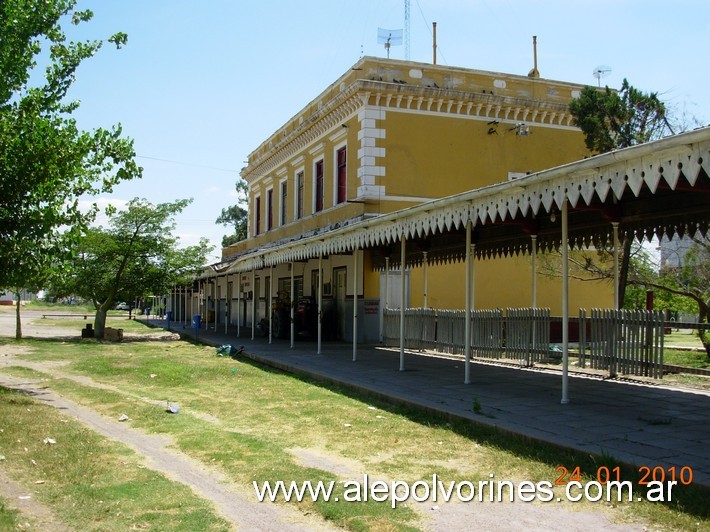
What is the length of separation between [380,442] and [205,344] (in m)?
16.8

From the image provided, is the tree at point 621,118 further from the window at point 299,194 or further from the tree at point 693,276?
the window at point 299,194

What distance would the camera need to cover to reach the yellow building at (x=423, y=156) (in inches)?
830

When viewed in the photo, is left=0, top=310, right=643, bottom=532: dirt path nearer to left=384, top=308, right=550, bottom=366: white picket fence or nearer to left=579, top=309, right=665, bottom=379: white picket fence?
left=579, top=309, right=665, bottom=379: white picket fence

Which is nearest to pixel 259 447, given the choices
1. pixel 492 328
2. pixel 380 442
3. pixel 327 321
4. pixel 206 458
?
pixel 206 458

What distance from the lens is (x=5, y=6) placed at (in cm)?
1027

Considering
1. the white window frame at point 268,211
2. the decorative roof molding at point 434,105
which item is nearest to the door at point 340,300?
→ the decorative roof molding at point 434,105

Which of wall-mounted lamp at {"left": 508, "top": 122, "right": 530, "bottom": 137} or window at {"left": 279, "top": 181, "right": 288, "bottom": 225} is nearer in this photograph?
wall-mounted lamp at {"left": 508, "top": 122, "right": 530, "bottom": 137}

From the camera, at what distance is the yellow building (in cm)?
2109

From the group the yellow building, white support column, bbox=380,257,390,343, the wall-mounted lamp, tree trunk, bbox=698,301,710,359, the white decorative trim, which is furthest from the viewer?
the white decorative trim

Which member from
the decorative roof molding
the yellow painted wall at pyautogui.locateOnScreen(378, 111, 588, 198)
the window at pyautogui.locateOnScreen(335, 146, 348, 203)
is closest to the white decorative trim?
the decorative roof molding

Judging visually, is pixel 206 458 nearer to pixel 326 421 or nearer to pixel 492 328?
pixel 326 421

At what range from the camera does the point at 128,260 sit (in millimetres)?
24797

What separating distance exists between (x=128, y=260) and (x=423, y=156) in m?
11.5

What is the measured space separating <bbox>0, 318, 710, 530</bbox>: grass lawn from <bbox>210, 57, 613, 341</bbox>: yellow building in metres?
8.73
